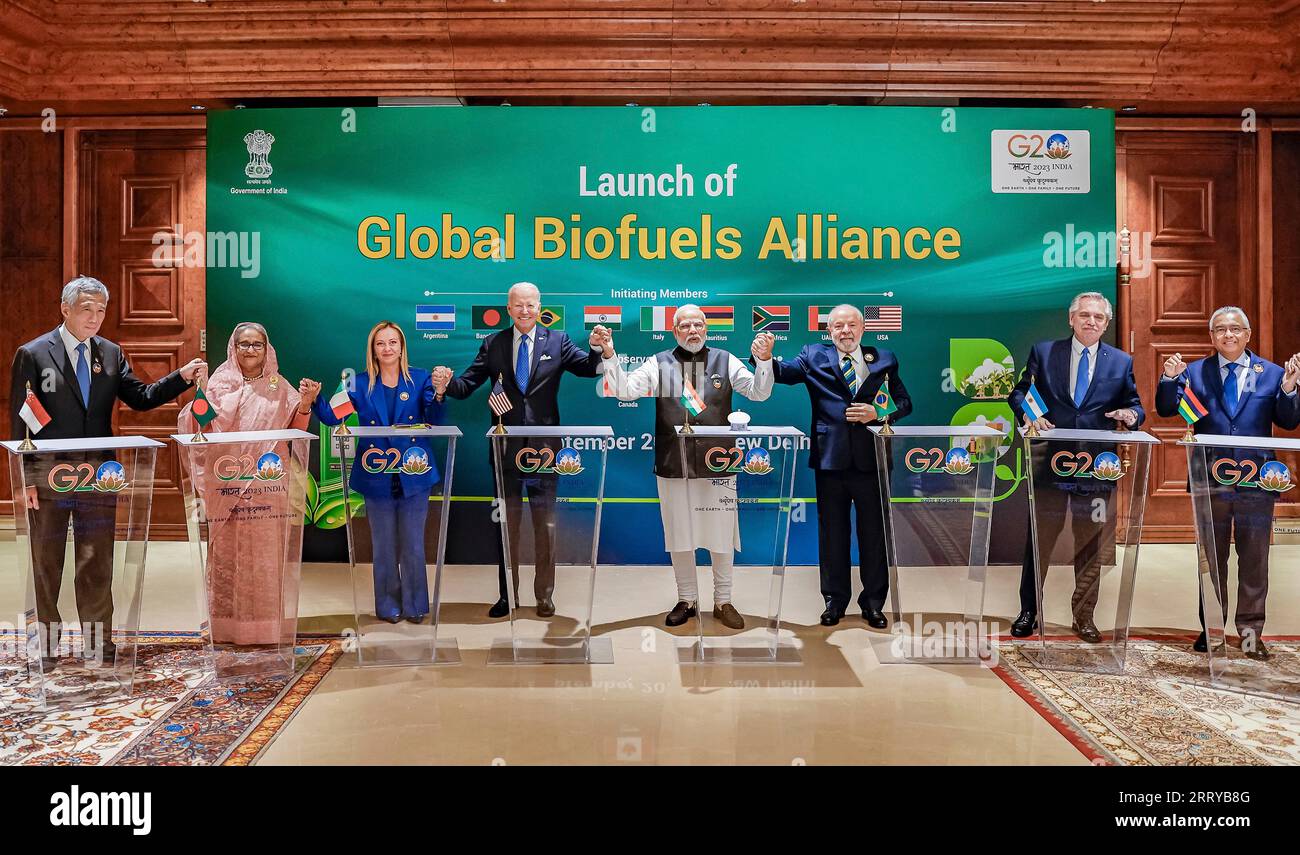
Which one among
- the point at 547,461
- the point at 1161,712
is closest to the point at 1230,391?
the point at 1161,712

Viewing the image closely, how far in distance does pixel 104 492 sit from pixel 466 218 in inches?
121

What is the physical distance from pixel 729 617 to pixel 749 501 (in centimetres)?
58

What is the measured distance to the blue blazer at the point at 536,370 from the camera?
4734 mm

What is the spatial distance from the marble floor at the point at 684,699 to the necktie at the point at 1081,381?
0.86 meters

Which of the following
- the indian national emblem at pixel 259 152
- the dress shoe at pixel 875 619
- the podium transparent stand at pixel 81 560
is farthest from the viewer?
the indian national emblem at pixel 259 152

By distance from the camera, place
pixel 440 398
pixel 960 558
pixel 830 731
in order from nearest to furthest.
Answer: pixel 830 731 < pixel 960 558 < pixel 440 398

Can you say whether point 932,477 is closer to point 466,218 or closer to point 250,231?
point 466,218

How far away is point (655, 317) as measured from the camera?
5.99 m

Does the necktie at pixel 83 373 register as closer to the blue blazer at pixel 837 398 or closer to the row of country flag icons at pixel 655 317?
the row of country flag icons at pixel 655 317

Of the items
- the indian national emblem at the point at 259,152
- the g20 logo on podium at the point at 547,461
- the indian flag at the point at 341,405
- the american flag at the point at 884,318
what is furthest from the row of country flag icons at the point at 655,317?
the g20 logo on podium at the point at 547,461

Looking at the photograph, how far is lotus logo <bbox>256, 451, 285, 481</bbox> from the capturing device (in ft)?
12.5

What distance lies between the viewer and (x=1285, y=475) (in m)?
3.59

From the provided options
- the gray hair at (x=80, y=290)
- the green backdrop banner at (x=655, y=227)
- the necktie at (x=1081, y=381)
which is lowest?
the necktie at (x=1081, y=381)

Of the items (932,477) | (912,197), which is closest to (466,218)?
(912,197)
